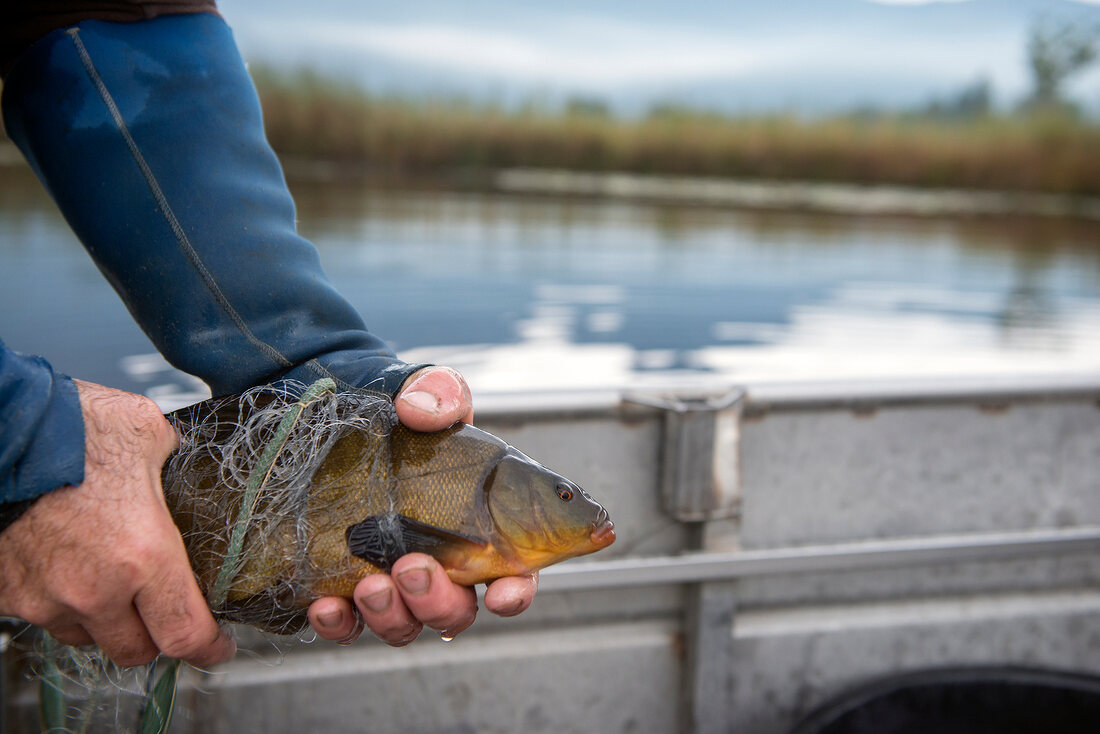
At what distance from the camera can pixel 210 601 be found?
1.43 m

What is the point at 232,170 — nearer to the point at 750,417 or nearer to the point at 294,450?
the point at 294,450

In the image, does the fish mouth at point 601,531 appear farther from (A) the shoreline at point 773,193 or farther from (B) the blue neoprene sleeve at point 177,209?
(A) the shoreline at point 773,193

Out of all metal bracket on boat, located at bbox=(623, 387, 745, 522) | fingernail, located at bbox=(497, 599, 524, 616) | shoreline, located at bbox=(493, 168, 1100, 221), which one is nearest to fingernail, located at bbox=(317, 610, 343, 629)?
fingernail, located at bbox=(497, 599, 524, 616)

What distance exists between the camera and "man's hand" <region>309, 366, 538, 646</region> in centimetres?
143

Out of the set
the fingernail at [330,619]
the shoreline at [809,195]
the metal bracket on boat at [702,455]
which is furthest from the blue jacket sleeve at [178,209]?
the shoreline at [809,195]

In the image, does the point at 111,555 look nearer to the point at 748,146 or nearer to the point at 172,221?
the point at 172,221

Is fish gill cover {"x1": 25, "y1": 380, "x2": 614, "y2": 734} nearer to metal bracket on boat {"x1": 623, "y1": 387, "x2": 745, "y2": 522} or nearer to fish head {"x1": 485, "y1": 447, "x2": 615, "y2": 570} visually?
fish head {"x1": 485, "y1": 447, "x2": 615, "y2": 570}

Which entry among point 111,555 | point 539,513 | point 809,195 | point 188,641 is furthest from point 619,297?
point 809,195

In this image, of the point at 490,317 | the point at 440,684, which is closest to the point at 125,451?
the point at 440,684

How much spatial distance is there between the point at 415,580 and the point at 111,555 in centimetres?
46

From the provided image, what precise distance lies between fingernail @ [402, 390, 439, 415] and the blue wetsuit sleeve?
0.50 metres

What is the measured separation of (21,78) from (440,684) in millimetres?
1879

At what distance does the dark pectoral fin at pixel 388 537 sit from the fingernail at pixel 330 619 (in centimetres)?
11

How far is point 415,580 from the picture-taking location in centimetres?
142
